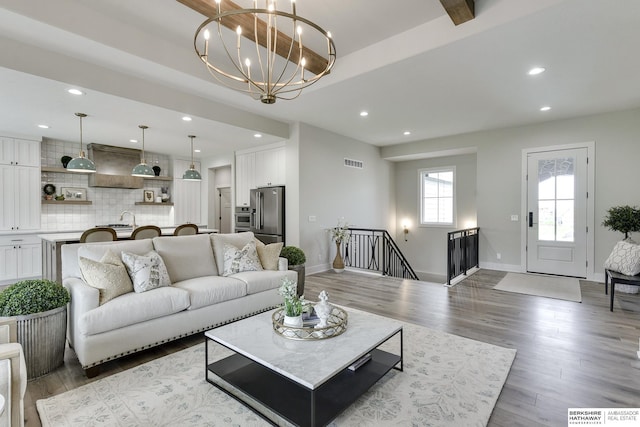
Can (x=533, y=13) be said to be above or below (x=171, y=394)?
above

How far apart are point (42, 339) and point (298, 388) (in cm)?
209

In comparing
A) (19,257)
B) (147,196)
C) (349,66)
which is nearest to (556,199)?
(349,66)

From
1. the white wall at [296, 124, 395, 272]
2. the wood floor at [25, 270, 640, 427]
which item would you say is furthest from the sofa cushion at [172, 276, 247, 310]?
the white wall at [296, 124, 395, 272]

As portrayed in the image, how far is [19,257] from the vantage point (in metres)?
5.58

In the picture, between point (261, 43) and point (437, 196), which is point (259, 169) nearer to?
point (261, 43)

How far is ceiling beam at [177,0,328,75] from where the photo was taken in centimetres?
280

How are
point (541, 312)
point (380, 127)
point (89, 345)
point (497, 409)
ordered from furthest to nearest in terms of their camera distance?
point (380, 127) → point (541, 312) → point (89, 345) → point (497, 409)

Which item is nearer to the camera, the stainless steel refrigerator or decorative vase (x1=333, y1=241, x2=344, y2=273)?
the stainless steel refrigerator

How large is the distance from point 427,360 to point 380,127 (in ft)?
15.8

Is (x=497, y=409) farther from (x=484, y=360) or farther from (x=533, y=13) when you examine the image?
(x=533, y=13)

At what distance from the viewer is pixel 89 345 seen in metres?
2.40

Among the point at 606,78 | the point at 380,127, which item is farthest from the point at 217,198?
the point at 606,78

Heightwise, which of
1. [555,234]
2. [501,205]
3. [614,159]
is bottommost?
[555,234]

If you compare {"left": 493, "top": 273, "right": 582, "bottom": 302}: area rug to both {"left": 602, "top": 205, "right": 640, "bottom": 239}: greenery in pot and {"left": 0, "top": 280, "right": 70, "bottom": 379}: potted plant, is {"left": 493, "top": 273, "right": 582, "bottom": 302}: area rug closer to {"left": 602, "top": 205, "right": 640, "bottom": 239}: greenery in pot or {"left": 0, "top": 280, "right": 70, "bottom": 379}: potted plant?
{"left": 602, "top": 205, "right": 640, "bottom": 239}: greenery in pot
